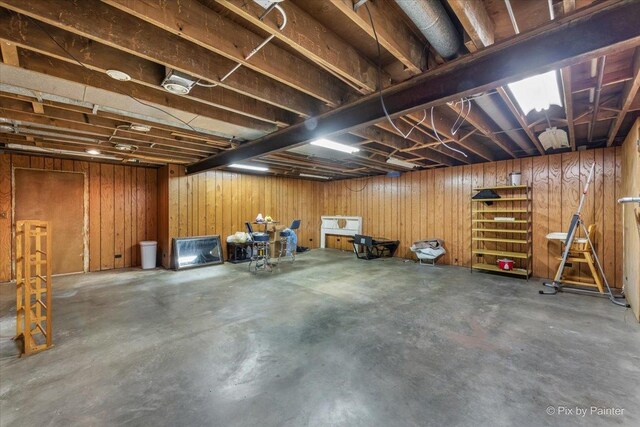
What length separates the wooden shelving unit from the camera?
500 cm

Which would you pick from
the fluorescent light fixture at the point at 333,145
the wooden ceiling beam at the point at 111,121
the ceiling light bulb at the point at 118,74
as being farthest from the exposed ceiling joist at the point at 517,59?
the wooden ceiling beam at the point at 111,121

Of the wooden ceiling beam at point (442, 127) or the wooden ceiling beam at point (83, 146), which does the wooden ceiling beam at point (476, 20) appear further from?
the wooden ceiling beam at point (83, 146)

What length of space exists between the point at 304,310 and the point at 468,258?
4.50 m

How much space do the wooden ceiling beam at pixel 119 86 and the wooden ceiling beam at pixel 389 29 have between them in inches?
71.9

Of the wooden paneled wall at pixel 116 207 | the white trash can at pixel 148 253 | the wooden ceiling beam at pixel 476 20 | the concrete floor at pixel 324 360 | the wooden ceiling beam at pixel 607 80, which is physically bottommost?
the concrete floor at pixel 324 360

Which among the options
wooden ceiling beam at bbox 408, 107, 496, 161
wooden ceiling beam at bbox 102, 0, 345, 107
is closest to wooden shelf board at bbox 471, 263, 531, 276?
wooden ceiling beam at bbox 408, 107, 496, 161

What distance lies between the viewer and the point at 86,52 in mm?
1840

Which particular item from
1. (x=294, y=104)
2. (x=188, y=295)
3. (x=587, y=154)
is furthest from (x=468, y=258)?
(x=188, y=295)

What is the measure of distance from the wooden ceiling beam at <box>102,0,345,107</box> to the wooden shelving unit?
458 centimetres

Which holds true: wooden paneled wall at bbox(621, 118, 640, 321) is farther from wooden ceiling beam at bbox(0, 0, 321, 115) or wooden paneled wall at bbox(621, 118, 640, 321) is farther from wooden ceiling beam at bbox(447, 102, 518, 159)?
wooden ceiling beam at bbox(0, 0, 321, 115)

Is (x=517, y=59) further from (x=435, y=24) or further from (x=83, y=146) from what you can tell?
(x=83, y=146)

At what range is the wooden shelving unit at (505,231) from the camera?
16.4ft

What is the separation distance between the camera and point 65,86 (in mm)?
2168

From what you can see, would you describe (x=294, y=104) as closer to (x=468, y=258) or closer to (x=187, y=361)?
(x=187, y=361)
